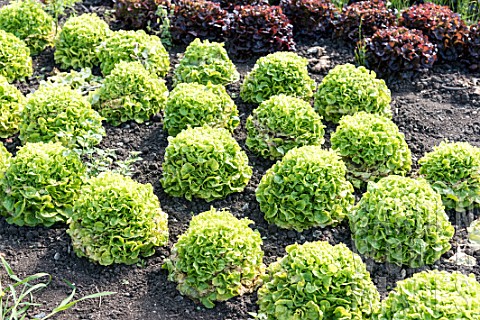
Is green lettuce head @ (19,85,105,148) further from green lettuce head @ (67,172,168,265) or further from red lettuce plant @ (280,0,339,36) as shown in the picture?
red lettuce plant @ (280,0,339,36)

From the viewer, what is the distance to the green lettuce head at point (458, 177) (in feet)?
19.8

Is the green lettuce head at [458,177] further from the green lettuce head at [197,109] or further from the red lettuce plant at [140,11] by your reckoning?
the red lettuce plant at [140,11]

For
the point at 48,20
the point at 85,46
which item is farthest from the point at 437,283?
the point at 48,20

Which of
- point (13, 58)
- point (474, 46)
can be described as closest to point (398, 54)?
point (474, 46)

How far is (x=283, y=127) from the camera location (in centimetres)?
655

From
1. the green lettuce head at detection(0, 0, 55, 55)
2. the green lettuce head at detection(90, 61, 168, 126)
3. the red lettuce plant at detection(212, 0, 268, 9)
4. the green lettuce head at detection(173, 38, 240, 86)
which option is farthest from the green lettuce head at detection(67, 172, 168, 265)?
the red lettuce plant at detection(212, 0, 268, 9)

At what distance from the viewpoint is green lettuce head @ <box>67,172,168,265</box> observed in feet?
18.1

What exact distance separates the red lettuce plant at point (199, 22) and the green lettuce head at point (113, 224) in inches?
131

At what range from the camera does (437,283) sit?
4.60 meters

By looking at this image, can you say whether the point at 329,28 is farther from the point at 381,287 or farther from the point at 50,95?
the point at 381,287

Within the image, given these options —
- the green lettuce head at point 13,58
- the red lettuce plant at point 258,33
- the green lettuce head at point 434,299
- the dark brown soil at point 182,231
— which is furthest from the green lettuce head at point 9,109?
the green lettuce head at point 434,299

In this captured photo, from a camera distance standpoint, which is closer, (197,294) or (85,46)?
(197,294)

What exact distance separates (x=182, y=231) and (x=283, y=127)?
4.59ft

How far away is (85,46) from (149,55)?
867 millimetres
